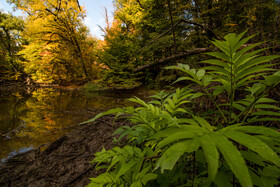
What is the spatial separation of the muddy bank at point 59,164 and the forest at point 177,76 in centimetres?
24

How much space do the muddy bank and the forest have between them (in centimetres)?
24

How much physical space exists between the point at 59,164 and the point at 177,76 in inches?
258

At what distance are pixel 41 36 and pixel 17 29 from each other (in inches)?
315

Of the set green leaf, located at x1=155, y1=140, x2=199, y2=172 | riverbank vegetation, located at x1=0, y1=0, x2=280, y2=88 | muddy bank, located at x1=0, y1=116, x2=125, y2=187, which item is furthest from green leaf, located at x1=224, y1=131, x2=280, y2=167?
riverbank vegetation, located at x1=0, y1=0, x2=280, y2=88

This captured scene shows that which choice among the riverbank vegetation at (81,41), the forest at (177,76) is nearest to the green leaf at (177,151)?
the forest at (177,76)

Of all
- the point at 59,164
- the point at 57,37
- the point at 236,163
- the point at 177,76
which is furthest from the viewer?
the point at 57,37

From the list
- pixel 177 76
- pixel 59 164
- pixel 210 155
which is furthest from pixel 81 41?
pixel 210 155

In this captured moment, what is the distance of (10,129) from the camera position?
10.6 feet

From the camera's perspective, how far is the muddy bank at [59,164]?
1632 millimetres

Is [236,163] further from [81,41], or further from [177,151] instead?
[81,41]

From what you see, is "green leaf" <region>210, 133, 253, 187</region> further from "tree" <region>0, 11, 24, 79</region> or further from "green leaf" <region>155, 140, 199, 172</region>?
"tree" <region>0, 11, 24, 79</region>

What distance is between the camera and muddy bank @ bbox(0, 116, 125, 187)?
1.63 meters

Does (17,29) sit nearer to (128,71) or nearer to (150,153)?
(128,71)

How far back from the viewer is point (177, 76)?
23.6 feet
